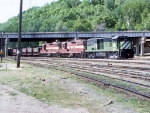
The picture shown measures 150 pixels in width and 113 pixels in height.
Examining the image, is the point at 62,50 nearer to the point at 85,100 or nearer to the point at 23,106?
the point at 85,100

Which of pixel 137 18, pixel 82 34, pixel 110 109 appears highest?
pixel 137 18

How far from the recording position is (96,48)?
48.4 metres

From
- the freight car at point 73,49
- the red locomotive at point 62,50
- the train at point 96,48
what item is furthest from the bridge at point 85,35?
the freight car at point 73,49

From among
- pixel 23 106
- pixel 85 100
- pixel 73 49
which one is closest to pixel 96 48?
pixel 73 49

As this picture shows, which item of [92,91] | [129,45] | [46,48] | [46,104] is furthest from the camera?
[46,48]

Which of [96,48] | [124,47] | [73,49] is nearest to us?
[124,47]

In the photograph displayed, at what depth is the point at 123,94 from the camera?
483 inches

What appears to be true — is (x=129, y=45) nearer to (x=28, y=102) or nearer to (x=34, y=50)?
(x=28, y=102)

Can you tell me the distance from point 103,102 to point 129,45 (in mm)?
33776

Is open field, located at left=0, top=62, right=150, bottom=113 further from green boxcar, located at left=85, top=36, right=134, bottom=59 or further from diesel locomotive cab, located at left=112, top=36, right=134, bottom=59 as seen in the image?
green boxcar, located at left=85, top=36, right=134, bottom=59

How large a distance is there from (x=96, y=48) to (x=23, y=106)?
1526 inches

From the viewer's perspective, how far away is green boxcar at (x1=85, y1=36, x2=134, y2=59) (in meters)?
42.9

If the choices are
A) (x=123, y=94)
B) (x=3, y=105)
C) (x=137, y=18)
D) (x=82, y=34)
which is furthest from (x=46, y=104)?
(x=137, y=18)

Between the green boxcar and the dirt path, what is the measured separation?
104 ft
